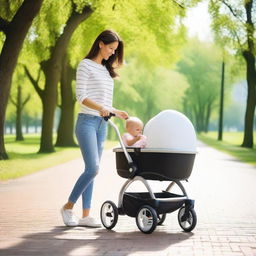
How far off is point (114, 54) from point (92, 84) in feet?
1.56

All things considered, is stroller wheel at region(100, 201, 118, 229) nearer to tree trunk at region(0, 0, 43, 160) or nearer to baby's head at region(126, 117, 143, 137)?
baby's head at region(126, 117, 143, 137)

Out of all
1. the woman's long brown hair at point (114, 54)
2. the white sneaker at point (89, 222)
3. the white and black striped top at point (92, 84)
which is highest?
the woman's long brown hair at point (114, 54)

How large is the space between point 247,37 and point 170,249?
76.8 feet

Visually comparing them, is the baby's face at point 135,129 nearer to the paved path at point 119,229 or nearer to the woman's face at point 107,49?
the woman's face at point 107,49

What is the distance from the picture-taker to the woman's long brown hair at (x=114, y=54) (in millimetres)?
6758

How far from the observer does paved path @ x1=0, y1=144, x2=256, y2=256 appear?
19.0 ft

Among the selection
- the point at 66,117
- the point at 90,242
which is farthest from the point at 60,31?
the point at 90,242

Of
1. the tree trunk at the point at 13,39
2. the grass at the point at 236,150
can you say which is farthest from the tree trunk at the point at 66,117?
the tree trunk at the point at 13,39

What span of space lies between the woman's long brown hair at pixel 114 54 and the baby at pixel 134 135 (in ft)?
2.26

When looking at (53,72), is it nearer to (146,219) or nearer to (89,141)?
(89,141)

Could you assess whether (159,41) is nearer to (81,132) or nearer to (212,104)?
(81,132)

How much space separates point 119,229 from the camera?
7.02 meters

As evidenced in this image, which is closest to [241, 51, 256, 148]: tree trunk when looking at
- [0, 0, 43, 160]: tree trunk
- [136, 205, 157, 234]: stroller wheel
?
[0, 0, 43, 160]: tree trunk

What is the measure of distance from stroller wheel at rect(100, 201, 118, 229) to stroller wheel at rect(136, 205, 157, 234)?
0.34 metres
